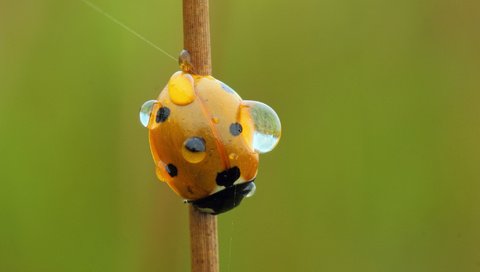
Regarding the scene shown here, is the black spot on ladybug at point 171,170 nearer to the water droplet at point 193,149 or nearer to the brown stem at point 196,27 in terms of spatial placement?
the water droplet at point 193,149

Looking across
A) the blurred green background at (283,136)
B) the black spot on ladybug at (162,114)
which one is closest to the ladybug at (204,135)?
the black spot on ladybug at (162,114)

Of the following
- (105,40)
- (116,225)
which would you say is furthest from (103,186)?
(105,40)

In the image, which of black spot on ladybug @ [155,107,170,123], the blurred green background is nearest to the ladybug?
black spot on ladybug @ [155,107,170,123]

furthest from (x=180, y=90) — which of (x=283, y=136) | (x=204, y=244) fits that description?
(x=283, y=136)

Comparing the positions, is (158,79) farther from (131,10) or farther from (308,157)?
(308,157)

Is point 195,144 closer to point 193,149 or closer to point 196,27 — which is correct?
point 193,149

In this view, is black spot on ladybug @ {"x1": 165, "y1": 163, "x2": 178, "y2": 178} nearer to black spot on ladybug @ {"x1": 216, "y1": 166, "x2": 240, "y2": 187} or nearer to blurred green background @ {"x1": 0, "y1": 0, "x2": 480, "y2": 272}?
black spot on ladybug @ {"x1": 216, "y1": 166, "x2": 240, "y2": 187}
